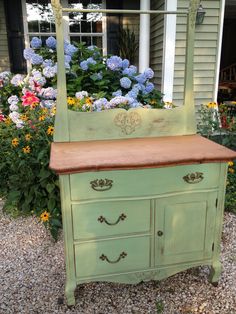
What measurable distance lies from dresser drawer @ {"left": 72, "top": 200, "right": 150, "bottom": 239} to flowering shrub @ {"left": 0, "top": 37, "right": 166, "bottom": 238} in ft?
2.61

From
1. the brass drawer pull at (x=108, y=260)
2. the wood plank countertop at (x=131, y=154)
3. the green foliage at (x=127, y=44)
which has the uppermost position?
the green foliage at (x=127, y=44)

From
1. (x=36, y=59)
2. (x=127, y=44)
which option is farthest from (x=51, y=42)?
(x=127, y=44)

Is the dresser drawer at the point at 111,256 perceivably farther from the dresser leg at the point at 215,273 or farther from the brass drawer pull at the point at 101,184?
the dresser leg at the point at 215,273

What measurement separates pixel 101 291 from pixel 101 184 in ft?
2.51

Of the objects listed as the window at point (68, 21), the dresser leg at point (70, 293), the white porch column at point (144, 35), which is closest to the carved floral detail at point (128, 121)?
the dresser leg at point (70, 293)

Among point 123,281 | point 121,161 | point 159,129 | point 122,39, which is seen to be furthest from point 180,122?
point 122,39

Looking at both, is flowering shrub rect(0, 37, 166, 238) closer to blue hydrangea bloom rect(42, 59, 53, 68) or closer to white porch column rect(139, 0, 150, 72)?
blue hydrangea bloom rect(42, 59, 53, 68)

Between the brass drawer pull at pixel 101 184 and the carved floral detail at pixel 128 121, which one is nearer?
the brass drawer pull at pixel 101 184

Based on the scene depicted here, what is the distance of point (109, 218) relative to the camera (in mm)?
1399

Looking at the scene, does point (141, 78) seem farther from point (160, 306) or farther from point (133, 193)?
point (160, 306)

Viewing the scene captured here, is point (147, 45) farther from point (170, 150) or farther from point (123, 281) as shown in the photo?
point (123, 281)

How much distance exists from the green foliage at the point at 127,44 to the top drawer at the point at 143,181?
391 cm

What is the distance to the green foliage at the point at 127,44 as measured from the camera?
482 cm

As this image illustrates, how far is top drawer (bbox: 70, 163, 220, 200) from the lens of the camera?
1.32 metres
